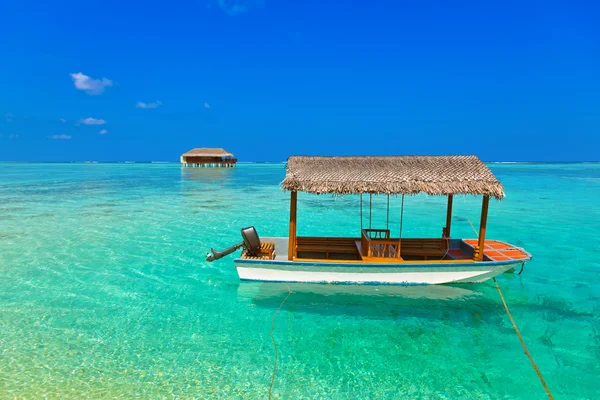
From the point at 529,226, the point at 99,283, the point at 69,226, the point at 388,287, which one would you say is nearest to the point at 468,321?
the point at 388,287

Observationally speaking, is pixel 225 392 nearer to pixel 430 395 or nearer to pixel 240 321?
pixel 240 321

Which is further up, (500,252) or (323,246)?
(500,252)

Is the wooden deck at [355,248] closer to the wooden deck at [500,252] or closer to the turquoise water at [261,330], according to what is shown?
the wooden deck at [500,252]

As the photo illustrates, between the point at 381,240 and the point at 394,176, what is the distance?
1.53 m

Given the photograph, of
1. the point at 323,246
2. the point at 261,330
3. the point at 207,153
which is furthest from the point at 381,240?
the point at 207,153

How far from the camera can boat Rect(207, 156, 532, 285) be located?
7.18 m

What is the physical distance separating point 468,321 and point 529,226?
11.4 meters

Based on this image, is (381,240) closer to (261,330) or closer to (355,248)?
(355,248)

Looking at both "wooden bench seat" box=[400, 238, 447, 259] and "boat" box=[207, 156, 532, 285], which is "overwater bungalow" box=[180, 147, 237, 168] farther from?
"wooden bench seat" box=[400, 238, 447, 259]

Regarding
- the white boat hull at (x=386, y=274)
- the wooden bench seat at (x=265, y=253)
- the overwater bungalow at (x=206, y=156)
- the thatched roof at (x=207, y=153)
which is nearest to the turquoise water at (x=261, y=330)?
the white boat hull at (x=386, y=274)

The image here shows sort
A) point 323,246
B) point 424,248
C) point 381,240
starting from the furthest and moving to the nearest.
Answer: point 323,246 → point 424,248 → point 381,240

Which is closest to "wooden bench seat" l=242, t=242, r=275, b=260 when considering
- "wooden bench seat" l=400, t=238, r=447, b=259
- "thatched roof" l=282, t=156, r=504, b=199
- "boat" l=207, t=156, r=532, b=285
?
"boat" l=207, t=156, r=532, b=285

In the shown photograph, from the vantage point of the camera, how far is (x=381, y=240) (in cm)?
788

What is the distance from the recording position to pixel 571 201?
23.5 meters
